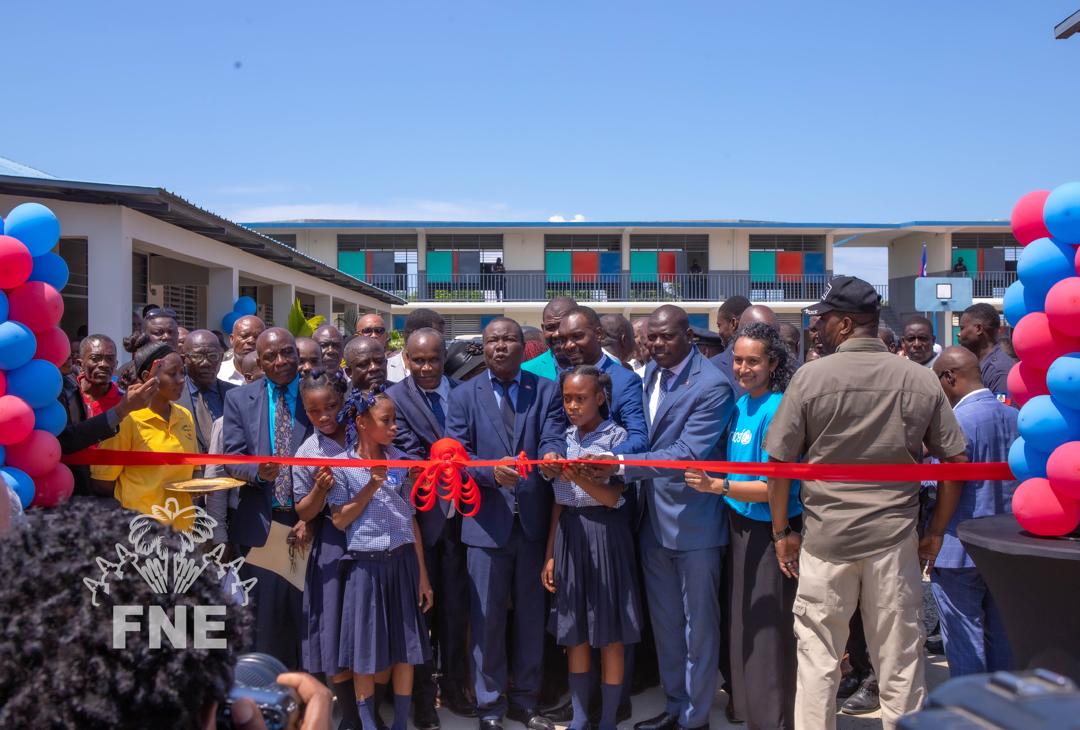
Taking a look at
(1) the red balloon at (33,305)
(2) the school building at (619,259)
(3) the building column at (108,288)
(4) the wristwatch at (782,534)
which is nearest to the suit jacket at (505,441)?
(4) the wristwatch at (782,534)

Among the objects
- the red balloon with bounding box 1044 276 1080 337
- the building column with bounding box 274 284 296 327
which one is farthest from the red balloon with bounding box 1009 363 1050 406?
the building column with bounding box 274 284 296 327

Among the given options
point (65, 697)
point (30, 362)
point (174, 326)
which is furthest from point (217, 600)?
point (174, 326)

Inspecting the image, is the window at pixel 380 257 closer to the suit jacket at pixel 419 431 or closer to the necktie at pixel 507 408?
the suit jacket at pixel 419 431

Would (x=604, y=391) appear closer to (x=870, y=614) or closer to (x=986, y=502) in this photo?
(x=870, y=614)

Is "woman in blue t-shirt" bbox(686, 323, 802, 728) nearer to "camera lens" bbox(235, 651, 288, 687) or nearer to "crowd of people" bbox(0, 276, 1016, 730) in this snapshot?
"crowd of people" bbox(0, 276, 1016, 730)

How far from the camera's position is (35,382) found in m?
4.06

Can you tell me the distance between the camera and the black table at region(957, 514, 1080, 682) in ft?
11.4

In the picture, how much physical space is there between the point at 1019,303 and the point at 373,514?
124 inches

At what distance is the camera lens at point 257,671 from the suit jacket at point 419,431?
2.95 metres

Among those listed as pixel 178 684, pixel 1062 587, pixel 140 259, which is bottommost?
pixel 1062 587

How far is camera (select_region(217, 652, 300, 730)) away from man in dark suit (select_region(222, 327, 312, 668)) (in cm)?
298

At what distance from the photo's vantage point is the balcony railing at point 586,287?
37875 mm

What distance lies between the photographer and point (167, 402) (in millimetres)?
5039

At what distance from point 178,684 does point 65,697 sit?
16cm
